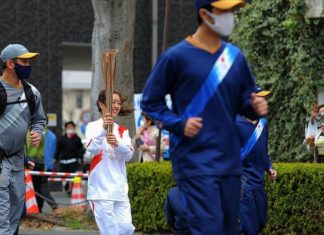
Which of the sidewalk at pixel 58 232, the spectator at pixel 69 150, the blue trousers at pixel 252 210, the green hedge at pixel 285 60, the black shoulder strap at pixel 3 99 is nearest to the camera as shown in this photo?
the black shoulder strap at pixel 3 99

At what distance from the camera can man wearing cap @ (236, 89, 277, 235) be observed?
8980mm

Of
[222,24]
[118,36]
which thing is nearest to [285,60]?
[118,36]

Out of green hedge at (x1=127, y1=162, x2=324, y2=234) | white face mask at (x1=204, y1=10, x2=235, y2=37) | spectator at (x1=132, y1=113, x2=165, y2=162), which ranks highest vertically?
white face mask at (x1=204, y1=10, x2=235, y2=37)

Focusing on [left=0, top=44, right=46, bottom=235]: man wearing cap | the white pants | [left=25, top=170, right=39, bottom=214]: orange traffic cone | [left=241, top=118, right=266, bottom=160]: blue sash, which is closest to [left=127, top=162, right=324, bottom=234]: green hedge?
[left=241, top=118, right=266, bottom=160]: blue sash

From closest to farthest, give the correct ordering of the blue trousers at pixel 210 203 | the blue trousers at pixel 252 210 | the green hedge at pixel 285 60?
the blue trousers at pixel 210 203 < the blue trousers at pixel 252 210 < the green hedge at pixel 285 60

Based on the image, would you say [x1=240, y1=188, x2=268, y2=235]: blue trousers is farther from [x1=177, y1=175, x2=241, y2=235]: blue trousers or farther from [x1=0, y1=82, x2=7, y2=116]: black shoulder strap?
[x1=177, y1=175, x2=241, y2=235]: blue trousers

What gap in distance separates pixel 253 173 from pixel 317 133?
3.09 m

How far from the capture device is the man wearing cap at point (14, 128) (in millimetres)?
7906

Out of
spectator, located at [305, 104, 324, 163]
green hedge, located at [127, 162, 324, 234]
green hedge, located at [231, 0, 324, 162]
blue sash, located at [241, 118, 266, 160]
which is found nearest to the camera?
blue sash, located at [241, 118, 266, 160]

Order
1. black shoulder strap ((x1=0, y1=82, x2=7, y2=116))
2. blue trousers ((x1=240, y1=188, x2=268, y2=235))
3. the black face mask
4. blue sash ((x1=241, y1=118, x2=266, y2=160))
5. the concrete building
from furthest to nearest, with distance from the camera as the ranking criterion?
1. the concrete building
2. blue trousers ((x1=240, y1=188, x2=268, y2=235))
3. blue sash ((x1=241, y1=118, x2=266, y2=160))
4. the black face mask
5. black shoulder strap ((x1=0, y1=82, x2=7, y2=116))

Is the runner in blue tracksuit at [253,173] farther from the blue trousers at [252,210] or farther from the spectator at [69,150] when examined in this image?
the spectator at [69,150]

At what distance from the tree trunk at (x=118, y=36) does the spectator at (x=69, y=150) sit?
7799 mm

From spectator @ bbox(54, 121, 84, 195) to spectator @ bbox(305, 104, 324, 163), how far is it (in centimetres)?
936

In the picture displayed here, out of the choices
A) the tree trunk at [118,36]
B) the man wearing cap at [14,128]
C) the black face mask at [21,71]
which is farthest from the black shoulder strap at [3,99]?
the tree trunk at [118,36]
